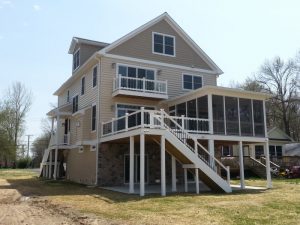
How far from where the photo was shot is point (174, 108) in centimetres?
2309

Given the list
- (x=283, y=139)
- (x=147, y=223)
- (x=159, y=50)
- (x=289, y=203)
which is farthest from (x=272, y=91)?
(x=147, y=223)

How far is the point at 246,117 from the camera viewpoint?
822 inches

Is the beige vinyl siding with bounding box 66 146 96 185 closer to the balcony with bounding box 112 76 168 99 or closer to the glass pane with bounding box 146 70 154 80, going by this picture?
the balcony with bounding box 112 76 168 99

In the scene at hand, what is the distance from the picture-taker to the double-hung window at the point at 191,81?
25.0m

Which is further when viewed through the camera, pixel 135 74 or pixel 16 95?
pixel 16 95

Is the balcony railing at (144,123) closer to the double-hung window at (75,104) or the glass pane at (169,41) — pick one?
the glass pane at (169,41)

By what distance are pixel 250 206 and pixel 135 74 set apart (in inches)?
526

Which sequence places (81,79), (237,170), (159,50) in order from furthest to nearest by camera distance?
1. (237,170)
2. (81,79)
3. (159,50)

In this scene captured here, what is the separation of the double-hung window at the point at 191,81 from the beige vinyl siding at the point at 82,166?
835 cm

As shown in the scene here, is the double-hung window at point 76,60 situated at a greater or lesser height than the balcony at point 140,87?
greater

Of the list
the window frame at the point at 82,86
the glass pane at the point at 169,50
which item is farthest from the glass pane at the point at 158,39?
the window frame at the point at 82,86

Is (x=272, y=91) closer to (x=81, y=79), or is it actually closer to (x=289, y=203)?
(x=81, y=79)

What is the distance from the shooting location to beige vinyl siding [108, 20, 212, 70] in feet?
76.1

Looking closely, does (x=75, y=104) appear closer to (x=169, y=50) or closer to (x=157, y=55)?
(x=157, y=55)
